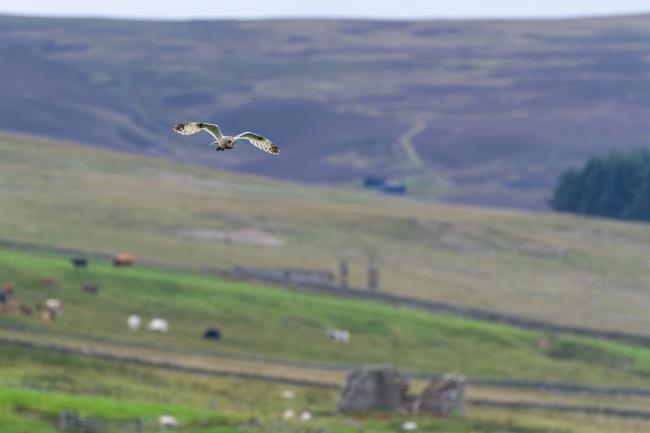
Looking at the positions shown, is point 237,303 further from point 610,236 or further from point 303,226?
point 610,236

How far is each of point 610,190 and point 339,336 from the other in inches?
3302

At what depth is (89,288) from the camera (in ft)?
347

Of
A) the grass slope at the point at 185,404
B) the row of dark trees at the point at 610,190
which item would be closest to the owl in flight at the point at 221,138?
the grass slope at the point at 185,404

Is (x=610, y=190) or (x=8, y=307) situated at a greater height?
(x=610, y=190)

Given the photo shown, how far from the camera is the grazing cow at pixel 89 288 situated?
346ft

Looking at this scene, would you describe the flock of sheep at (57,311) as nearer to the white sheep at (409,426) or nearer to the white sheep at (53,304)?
the white sheep at (53,304)

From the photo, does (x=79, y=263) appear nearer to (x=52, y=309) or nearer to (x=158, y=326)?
(x=52, y=309)

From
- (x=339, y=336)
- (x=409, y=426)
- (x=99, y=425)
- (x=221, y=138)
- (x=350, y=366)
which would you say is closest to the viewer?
(x=221, y=138)

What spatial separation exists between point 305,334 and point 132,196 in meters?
54.1

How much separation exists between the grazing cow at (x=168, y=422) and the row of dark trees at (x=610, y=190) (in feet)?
379

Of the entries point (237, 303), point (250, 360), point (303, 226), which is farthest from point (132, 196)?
point (250, 360)

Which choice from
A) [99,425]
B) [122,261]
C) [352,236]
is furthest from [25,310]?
[352,236]

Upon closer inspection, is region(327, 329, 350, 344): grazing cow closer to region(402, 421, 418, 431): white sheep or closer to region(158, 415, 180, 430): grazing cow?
region(402, 421, 418, 431): white sheep

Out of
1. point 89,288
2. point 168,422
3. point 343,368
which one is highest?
point 89,288
